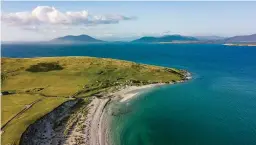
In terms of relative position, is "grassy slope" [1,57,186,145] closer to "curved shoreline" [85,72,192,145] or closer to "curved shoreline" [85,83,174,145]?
"curved shoreline" [85,72,192,145]

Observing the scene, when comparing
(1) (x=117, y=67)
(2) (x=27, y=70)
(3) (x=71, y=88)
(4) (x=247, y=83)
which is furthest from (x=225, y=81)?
(2) (x=27, y=70)

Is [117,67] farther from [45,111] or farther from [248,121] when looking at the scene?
[248,121]

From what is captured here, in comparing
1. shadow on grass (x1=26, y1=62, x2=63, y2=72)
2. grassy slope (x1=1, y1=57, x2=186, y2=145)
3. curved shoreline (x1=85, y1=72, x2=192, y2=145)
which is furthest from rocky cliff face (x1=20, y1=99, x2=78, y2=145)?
shadow on grass (x1=26, y1=62, x2=63, y2=72)

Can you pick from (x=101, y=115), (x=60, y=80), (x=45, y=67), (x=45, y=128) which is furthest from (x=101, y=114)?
(x=45, y=67)

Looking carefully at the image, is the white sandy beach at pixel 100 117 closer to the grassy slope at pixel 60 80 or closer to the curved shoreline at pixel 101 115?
the curved shoreline at pixel 101 115

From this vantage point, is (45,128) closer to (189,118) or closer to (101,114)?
(101,114)

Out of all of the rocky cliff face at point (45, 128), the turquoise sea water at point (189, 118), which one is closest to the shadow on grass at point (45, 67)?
the turquoise sea water at point (189, 118)
